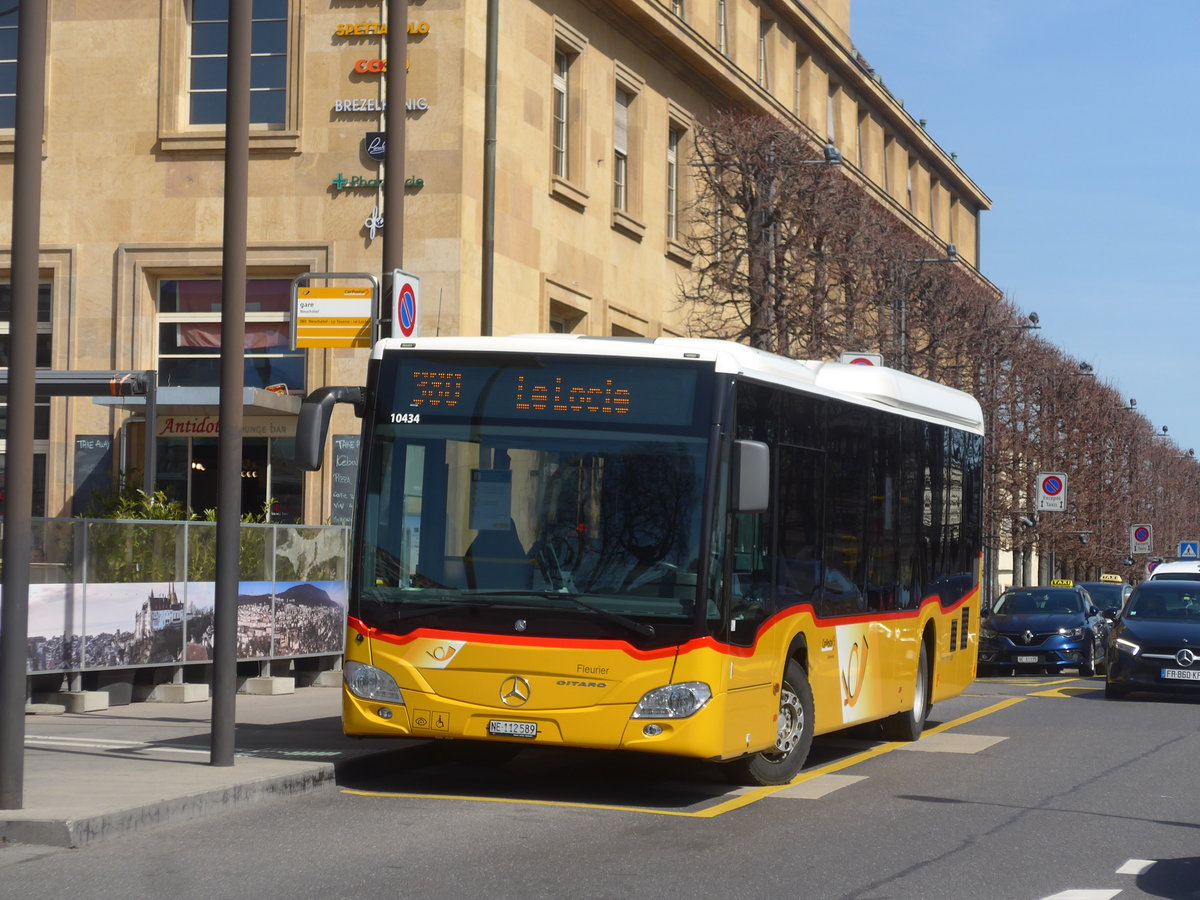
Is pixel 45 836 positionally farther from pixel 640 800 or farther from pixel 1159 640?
pixel 1159 640

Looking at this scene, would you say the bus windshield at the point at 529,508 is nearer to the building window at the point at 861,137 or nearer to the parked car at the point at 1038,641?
the parked car at the point at 1038,641

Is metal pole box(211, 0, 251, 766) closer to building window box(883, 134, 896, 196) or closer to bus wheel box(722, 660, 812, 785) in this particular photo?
bus wheel box(722, 660, 812, 785)

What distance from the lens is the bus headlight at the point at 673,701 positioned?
10.9 meters

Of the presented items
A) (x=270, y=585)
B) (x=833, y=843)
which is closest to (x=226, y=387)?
(x=833, y=843)

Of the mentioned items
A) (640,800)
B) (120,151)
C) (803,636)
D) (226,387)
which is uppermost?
(120,151)

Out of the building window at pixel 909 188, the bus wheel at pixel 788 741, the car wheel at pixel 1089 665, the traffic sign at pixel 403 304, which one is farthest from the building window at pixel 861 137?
the bus wheel at pixel 788 741

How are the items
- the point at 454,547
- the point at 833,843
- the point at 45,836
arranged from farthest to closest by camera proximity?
1. the point at 454,547
2. the point at 833,843
3. the point at 45,836

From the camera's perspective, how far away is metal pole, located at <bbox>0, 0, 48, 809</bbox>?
952cm

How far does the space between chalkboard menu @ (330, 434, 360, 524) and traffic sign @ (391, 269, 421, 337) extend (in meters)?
12.6

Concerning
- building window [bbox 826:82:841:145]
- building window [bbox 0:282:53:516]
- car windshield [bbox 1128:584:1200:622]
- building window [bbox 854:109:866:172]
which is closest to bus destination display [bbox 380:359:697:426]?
car windshield [bbox 1128:584:1200:622]

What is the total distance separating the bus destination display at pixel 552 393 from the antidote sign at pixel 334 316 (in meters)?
2.26

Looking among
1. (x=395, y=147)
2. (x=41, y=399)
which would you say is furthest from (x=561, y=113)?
(x=395, y=147)

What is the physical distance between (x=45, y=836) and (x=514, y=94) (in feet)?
68.2

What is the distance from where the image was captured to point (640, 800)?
11.8 meters
